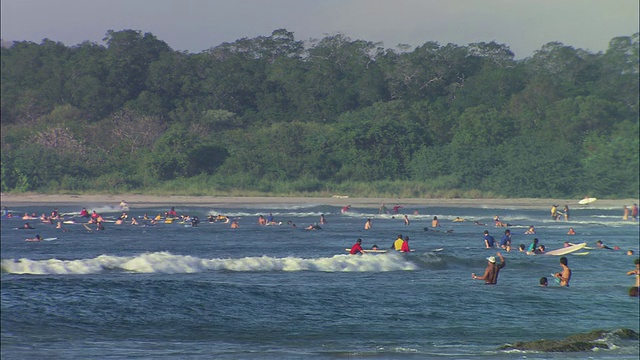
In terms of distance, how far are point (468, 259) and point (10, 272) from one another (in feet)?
59.5

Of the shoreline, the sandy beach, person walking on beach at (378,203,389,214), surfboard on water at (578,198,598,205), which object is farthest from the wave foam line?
surfboard on water at (578,198,598,205)

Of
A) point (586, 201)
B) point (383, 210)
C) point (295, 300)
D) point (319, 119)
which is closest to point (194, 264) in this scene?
point (295, 300)

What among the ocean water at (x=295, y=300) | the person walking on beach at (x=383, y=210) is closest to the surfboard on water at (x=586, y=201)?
the person walking on beach at (x=383, y=210)

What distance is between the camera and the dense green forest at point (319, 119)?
6844 centimetres

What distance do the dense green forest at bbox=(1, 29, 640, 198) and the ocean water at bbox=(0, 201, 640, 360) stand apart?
25.9 meters

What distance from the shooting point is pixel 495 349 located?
1808cm

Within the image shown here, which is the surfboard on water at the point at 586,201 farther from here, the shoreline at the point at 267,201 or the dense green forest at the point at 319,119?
the dense green forest at the point at 319,119

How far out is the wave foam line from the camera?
3081cm

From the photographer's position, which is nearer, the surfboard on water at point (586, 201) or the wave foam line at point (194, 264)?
the wave foam line at point (194, 264)

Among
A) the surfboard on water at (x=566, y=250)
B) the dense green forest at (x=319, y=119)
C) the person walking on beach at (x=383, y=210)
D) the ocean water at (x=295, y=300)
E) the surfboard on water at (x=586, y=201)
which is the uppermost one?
the dense green forest at (x=319, y=119)

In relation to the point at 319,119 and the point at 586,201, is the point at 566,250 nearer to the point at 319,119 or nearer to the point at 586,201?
the point at 586,201

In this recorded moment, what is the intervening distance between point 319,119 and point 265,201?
16.7 meters

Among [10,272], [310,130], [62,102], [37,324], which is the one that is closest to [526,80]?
[310,130]

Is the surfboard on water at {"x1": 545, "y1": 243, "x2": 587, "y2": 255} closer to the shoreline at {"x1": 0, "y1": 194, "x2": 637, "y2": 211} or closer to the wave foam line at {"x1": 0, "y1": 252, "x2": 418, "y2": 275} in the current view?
the wave foam line at {"x1": 0, "y1": 252, "x2": 418, "y2": 275}
